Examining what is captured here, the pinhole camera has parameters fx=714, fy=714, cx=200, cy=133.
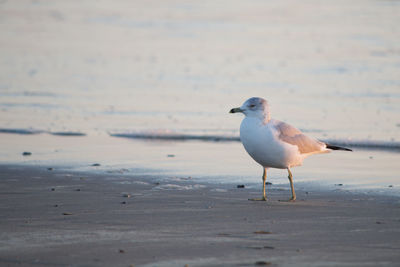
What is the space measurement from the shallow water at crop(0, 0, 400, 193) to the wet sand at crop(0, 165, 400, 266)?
208 centimetres

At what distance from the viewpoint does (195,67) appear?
23.5 m

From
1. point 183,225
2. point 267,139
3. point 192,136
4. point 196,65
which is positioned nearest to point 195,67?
point 196,65

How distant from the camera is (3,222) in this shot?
620cm

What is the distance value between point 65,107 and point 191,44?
12140 mm

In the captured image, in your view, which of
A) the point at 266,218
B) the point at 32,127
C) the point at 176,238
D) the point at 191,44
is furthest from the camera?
the point at 191,44

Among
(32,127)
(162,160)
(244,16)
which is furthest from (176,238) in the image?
(244,16)

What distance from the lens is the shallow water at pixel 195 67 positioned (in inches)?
580

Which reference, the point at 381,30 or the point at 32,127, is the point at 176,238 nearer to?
the point at 32,127

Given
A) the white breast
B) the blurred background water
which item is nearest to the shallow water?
the blurred background water

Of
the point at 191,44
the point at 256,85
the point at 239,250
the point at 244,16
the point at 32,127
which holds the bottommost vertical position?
the point at 239,250

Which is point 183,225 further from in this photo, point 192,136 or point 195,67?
point 195,67

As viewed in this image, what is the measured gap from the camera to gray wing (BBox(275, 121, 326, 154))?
26.5 feet

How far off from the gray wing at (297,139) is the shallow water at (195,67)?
177cm

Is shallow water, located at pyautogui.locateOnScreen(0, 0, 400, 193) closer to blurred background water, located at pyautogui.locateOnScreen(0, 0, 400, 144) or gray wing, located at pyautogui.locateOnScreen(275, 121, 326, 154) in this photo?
blurred background water, located at pyautogui.locateOnScreen(0, 0, 400, 144)
